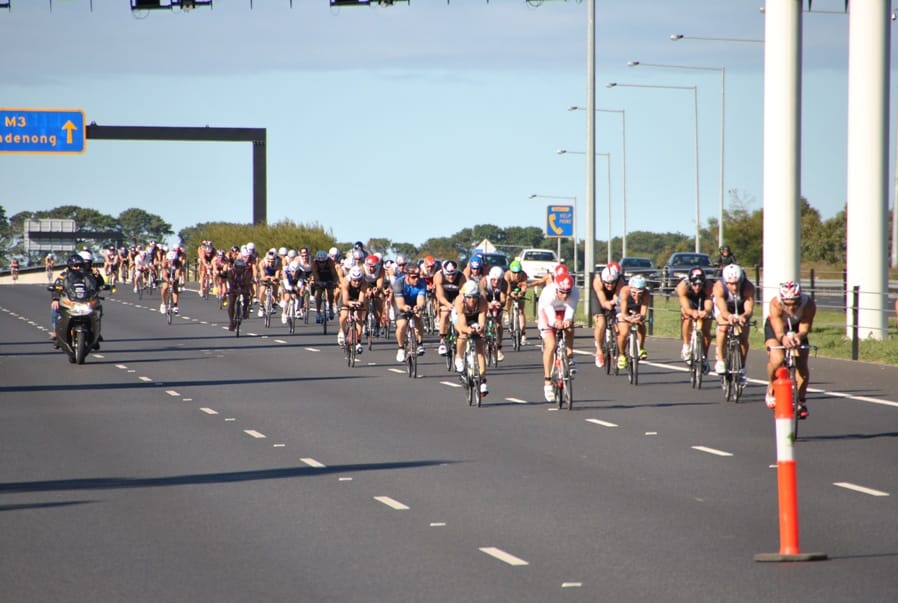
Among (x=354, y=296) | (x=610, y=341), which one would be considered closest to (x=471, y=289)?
(x=610, y=341)

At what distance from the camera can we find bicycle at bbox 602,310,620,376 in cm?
2228

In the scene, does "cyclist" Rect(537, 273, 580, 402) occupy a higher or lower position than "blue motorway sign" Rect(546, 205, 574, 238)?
lower

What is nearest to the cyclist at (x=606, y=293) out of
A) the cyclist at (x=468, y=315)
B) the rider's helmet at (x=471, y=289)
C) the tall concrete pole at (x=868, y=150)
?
the cyclist at (x=468, y=315)

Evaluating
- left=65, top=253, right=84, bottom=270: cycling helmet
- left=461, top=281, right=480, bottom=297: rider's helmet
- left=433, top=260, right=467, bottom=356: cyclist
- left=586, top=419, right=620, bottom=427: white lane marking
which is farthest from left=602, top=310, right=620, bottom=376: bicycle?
left=65, top=253, right=84, bottom=270: cycling helmet

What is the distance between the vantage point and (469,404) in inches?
696

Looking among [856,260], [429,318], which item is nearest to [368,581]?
[856,260]

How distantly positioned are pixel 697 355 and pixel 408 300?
16.7ft

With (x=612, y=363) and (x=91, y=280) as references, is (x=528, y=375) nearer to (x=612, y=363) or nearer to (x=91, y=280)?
(x=612, y=363)

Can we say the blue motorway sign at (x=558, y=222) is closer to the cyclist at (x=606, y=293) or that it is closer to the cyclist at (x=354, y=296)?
the cyclist at (x=354, y=296)

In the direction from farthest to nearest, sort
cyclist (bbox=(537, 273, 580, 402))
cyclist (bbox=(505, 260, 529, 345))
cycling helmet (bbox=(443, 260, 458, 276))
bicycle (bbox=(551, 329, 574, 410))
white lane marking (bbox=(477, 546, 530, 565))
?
cyclist (bbox=(505, 260, 529, 345)), cycling helmet (bbox=(443, 260, 458, 276)), cyclist (bbox=(537, 273, 580, 402)), bicycle (bbox=(551, 329, 574, 410)), white lane marking (bbox=(477, 546, 530, 565))

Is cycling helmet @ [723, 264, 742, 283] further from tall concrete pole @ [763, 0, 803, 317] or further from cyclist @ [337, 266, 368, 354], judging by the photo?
tall concrete pole @ [763, 0, 803, 317]

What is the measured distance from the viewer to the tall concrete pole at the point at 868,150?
28.8 metres

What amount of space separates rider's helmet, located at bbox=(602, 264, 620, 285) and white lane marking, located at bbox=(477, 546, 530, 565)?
1289 cm

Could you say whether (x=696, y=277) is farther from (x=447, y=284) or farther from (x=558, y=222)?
(x=558, y=222)
